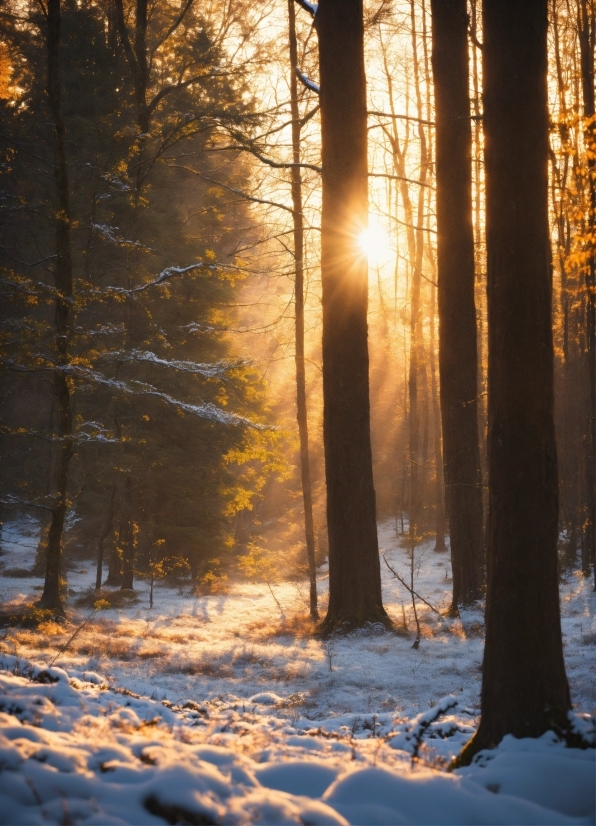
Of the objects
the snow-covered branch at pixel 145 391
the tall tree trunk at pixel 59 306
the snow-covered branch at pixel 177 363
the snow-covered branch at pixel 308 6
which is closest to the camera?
the snow-covered branch at pixel 308 6

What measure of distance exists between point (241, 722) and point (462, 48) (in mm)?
10500

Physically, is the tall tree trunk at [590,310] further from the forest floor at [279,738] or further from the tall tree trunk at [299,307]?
the tall tree trunk at [299,307]

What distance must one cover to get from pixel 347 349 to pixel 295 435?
6.41m

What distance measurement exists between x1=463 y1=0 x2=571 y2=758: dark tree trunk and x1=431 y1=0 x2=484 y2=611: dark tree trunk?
647 cm

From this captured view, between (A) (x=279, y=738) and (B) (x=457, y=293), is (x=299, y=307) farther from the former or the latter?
(A) (x=279, y=738)

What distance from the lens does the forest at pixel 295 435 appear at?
3.61 m

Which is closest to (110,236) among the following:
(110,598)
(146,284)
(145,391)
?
(146,284)

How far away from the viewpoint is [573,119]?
6.54m

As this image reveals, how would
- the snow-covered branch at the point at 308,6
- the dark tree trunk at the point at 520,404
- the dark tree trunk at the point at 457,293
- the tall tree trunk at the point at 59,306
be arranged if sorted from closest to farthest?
the dark tree trunk at the point at 520,404 < the snow-covered branch at the point at 308,6 < the dark tree trunk at the point at 457,293 < the tall tree trunk at the point at 59,306

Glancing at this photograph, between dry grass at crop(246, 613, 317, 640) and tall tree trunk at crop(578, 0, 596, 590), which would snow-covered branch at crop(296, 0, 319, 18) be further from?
dry grass at crop(246, 613, 317, 640)

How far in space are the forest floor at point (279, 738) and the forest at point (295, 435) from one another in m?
0.02

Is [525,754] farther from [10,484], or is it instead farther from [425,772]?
[10,484]

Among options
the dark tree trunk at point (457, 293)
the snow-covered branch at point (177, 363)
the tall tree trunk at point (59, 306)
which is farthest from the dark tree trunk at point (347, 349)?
the snow-covered branch at point (177, 363)

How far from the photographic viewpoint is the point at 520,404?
406 centimetres
